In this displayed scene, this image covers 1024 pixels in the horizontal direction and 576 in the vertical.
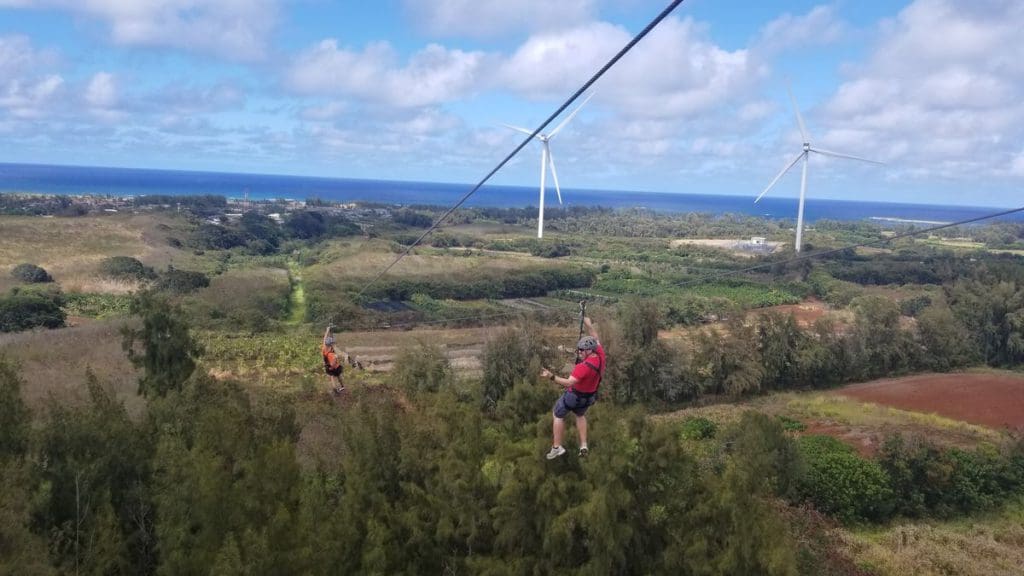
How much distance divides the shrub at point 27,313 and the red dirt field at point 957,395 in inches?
1708

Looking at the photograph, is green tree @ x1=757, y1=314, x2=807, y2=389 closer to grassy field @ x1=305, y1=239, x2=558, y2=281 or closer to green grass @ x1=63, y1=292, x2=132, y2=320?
grassy field @ x1=305, y1=239, x2=558, y2=281

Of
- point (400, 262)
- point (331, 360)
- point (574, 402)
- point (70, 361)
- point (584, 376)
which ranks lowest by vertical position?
point (70, 361)

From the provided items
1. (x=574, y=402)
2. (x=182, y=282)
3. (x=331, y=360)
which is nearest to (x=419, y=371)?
(x=331, y=360)

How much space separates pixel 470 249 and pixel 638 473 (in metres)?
74.3

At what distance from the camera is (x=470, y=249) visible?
86.6 meters

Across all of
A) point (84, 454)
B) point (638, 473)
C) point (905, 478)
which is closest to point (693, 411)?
point (905, 478)

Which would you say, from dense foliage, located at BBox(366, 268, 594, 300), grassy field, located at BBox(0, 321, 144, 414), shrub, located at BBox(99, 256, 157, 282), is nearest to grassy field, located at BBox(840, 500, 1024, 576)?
grassy field, located at BBox(0, 321, 144, 414)

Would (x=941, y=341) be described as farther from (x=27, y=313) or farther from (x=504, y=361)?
(x=27, y=313)

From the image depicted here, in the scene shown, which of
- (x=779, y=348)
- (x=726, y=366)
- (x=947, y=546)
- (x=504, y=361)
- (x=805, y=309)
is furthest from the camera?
(x=805, y=309)

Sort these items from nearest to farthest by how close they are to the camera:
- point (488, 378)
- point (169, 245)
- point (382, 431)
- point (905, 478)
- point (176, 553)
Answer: point (176, 553) → point (382, 431) → point (905, 478) → point (488, 378) → point (169, 245)

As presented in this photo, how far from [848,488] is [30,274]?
5364 cm

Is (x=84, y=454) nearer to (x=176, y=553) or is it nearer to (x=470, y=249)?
(x=176, y=553)

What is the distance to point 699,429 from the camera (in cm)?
2995

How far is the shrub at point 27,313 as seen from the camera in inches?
1462
